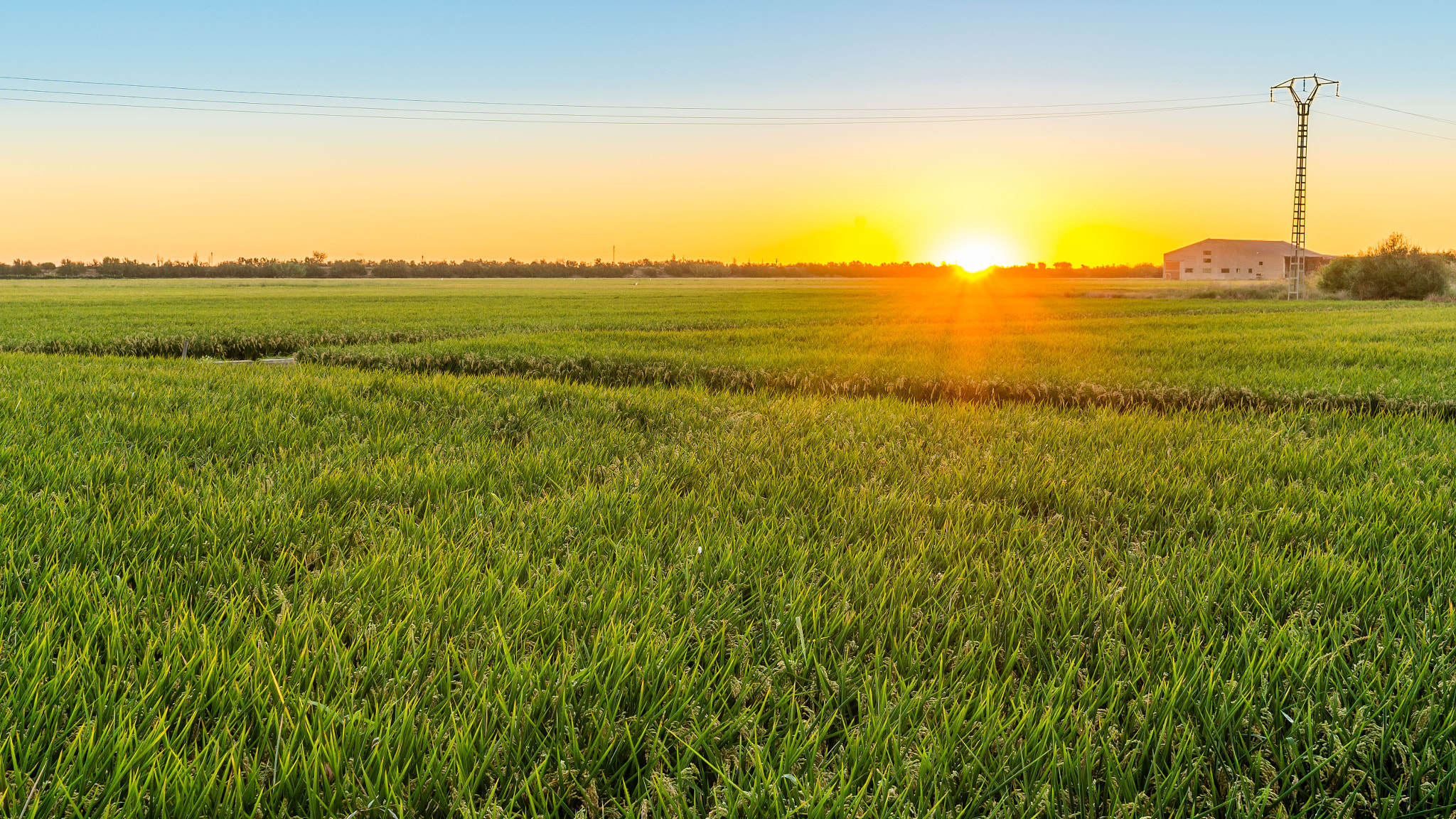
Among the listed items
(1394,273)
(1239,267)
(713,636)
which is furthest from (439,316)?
(1239,267)

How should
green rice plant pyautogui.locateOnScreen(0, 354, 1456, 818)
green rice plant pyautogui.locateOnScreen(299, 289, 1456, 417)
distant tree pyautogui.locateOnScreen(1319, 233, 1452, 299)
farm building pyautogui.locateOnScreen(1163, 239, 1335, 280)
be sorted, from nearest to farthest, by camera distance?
green rice plant pyautogui.locateOnScreen(0, 354, 1456, 818) → green rice plant pyautogui.locateOnScreen(299, 289, 1456, 417) → distant tree pyautogui.locateOnScreen(1319, 233, 1452, 299) → farm building pyautogui.locateOnScreen(1163, 239, 1335, 280)

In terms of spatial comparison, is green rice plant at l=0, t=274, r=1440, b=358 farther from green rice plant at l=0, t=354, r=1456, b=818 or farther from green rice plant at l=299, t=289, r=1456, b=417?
green rice plant at l=0, t=354, r=1456, b=818

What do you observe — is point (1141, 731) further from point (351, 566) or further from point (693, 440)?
point (693, 440)

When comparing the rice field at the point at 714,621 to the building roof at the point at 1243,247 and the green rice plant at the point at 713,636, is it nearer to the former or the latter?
the green rice plant at the point at 713,636

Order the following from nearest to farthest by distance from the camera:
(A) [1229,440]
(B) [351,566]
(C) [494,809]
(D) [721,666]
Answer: (C) [494,809] → (D) [721,666] → (B) [351,566] → (A) [1229,440]

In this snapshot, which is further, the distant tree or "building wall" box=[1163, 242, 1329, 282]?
"building wall" box=[1163, 242, 1329, 282]

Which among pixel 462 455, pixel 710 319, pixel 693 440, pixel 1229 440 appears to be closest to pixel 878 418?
pixel 693 440

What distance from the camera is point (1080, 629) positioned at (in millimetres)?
2197

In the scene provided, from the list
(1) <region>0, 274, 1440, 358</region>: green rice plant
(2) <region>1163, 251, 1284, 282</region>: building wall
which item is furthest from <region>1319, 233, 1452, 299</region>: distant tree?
(2) <region>1163, 251, 1284, 282</region>: building wall

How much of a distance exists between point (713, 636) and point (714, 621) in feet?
0.40

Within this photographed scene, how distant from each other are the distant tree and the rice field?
4714 centimetres

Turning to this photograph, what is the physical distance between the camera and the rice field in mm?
1475

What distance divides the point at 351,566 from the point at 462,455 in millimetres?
1968

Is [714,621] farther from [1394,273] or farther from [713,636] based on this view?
[1394,273]
